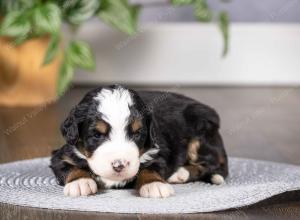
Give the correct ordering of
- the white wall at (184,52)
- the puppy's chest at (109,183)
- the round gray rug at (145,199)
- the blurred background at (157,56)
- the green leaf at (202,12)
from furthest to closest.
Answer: the white wall at (184,52) < the green leaf at (202,12) < the blurred background at (157,56) < the puppy's chest at (109,183) < the round gray rug at (145,199)

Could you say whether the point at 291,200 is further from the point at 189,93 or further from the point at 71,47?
the point at 189,93

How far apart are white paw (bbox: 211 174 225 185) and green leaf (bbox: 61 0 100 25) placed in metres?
2.26

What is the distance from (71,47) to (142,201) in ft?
8.11

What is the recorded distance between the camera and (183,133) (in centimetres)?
251

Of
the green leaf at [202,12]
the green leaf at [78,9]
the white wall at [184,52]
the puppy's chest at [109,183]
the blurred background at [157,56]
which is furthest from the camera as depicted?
the white wall at [184,52]

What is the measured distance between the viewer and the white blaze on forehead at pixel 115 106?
2.09 metres

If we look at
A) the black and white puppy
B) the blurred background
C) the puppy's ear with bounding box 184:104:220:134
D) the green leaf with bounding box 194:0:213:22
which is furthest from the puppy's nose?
the green leaf with bounding box 194:0:213:22

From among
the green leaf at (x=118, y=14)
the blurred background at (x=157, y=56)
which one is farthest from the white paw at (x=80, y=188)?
the green leaf at (x=118, y=14)

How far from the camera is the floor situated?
2.05 m

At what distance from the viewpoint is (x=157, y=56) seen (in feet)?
19.6

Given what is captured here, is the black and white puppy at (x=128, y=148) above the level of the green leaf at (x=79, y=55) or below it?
above

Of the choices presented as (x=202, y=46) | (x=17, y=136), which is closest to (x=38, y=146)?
(x=17, y=136)

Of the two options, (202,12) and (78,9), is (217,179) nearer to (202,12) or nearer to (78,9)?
(78,9)

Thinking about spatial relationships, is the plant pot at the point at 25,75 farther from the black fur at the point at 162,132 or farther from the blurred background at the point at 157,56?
the black fur at the point at 162,132
